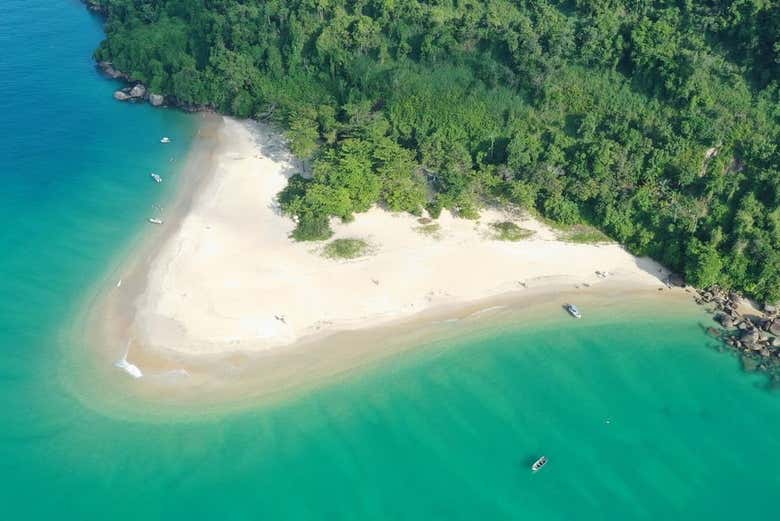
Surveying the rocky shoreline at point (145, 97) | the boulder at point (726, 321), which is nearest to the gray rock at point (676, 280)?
the boulder at point (726, 321)

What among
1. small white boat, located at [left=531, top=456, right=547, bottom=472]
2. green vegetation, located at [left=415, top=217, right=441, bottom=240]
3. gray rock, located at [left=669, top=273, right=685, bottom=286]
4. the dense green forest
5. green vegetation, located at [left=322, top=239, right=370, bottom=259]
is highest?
the dense green forest

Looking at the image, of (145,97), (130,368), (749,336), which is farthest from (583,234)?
(145,97)

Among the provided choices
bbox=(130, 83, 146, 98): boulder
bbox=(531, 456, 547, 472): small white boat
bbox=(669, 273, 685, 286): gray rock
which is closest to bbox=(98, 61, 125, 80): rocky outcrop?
bbox=(130, 83, 146, 98): boulder

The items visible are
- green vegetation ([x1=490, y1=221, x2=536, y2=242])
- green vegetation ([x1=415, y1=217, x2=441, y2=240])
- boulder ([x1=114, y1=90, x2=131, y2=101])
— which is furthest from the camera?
boulder ([x1=114, y1=90, x2=131, y2=101])

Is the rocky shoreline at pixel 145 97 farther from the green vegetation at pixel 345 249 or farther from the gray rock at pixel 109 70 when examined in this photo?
the green vegetation at pixel 345 249

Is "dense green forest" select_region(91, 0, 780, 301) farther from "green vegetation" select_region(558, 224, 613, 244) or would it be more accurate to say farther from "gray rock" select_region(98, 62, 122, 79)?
"gray rock" select_region(98, 62, 122, 79)

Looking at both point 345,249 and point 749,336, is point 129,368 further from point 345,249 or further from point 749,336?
point 749,336
